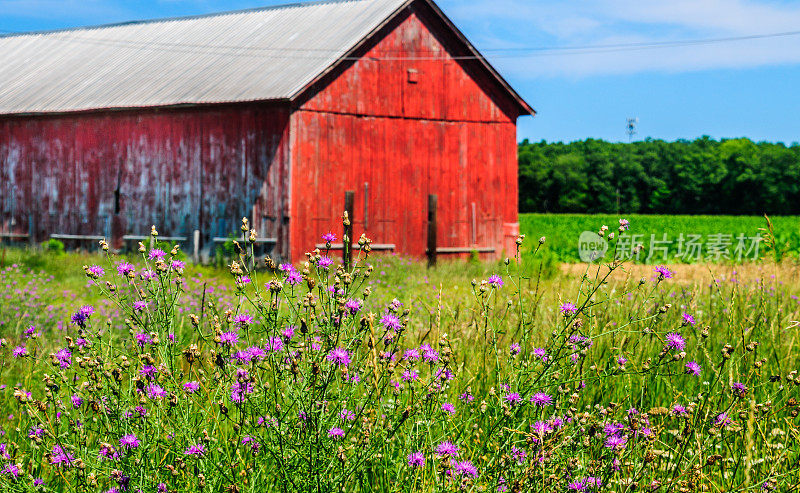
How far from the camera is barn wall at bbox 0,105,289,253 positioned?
1612 centimetres

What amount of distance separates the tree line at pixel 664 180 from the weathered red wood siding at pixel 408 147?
75990 millimetres

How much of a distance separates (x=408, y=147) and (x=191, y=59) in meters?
6.10

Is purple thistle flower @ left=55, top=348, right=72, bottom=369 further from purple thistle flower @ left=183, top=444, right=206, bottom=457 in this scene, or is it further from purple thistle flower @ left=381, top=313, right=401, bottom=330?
purple thistle flower @ left=381, top=313, right=401, bottom=330

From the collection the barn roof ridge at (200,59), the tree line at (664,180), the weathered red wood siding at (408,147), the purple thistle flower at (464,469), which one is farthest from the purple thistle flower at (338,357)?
the tree line at (664,180)

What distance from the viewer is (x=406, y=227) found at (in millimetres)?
17016

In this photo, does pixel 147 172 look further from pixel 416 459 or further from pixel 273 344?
pixel 416 459

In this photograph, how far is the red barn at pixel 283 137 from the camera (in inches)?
632

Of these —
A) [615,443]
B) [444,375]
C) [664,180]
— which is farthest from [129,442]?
[664,180]

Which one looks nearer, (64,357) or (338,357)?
(338,357)

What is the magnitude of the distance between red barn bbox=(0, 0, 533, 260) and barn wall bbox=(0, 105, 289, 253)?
4cm

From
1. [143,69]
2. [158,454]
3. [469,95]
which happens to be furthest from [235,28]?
[158,454]

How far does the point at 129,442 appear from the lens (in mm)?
2543

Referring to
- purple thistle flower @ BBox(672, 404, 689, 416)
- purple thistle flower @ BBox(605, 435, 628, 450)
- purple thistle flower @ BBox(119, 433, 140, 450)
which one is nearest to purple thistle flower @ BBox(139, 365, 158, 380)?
purple thistle flower @ BBox(119, 433, 140, 450)

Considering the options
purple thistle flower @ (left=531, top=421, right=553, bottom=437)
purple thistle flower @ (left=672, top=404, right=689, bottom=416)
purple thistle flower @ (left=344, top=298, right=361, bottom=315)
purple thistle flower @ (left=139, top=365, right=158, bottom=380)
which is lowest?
purple thistle flower @ (left=531, top=421, right=553, bottom=437)
